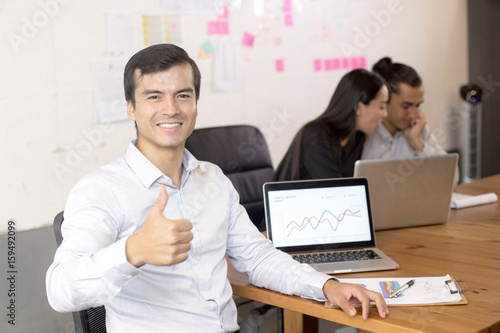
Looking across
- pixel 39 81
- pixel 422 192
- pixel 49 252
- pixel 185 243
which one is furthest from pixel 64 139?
pixel 185 243

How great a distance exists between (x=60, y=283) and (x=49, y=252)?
5.68 feet

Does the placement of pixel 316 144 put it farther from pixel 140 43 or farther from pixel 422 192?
pixel 140 43

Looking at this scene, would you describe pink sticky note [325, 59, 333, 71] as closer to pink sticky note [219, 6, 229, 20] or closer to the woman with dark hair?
pink sticky note [219, 6, 229, 20]

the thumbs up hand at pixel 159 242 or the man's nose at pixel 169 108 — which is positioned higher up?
the man's nose at pixel 169 108

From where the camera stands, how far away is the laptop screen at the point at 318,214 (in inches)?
77.9

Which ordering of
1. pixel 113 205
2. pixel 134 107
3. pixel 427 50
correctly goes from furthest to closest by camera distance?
pixel 427 50 → pixel 134 107 → pixel 113 205

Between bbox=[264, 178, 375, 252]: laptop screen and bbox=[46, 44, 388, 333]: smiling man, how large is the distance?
18 cm

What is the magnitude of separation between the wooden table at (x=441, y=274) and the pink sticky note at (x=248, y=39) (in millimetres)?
1722

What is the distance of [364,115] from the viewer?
284cm

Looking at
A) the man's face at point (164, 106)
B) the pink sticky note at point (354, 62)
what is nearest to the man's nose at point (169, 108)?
the man's face at point (164, 106)

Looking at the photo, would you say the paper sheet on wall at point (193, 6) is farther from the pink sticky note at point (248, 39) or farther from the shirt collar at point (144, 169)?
the shirt collar at point (144, 169)

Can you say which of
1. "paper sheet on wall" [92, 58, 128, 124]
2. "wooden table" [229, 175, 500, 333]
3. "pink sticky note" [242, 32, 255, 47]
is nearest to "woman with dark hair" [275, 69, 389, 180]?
"wooden table" [229, 175, 500, 333]

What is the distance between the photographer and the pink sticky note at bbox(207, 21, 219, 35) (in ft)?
11.6

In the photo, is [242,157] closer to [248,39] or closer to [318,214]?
[318,214]
